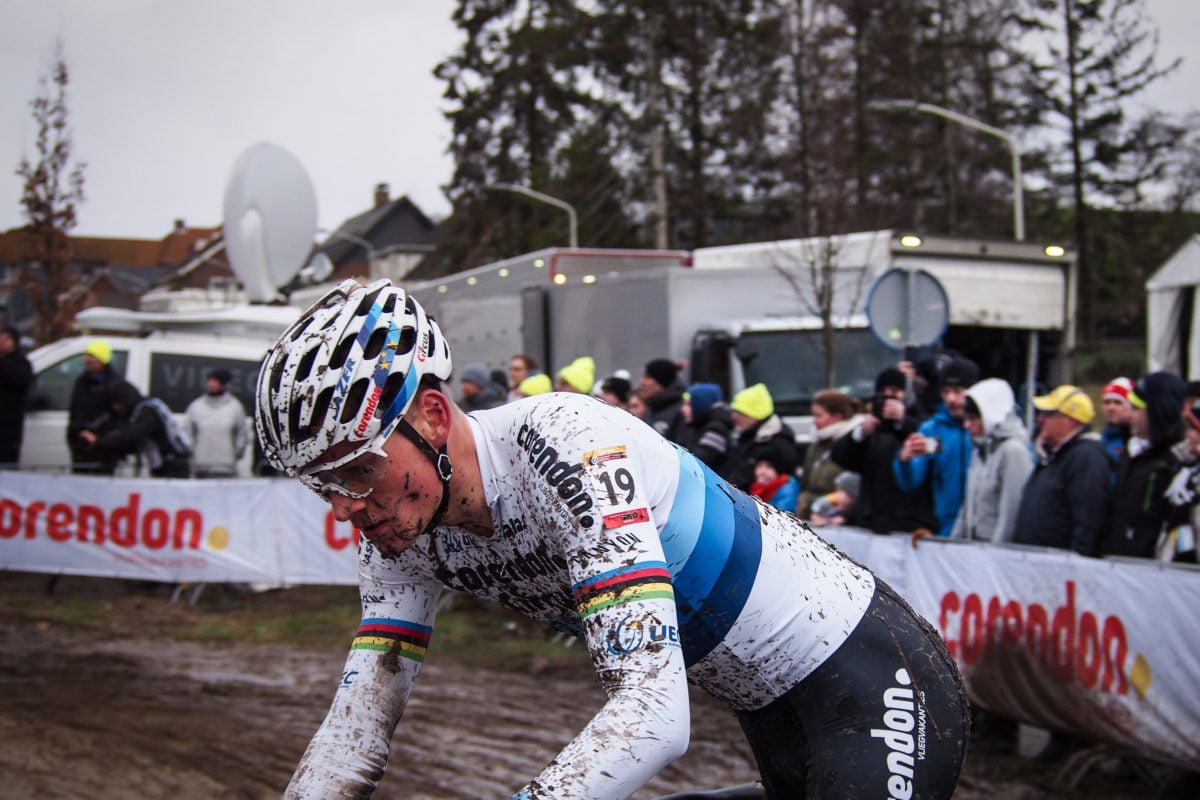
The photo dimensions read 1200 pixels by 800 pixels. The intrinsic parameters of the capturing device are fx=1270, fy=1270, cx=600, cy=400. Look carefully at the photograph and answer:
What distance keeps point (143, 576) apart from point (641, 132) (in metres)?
24.0

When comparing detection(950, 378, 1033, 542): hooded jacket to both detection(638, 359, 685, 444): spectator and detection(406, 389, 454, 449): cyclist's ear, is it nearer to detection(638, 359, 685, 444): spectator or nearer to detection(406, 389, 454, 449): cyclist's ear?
detection(638, 359, 685, 444): spectator

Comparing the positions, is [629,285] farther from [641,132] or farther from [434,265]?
[434,265]

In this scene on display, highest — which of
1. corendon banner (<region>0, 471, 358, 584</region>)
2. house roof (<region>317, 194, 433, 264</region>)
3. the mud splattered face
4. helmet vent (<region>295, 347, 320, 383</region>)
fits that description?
house roof (<region>317, 194, 433, 264</region>)

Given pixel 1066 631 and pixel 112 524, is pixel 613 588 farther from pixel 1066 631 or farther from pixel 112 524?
pixel 112 524

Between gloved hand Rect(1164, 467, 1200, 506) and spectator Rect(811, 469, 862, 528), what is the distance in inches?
95.0

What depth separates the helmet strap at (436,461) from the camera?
2.44 metres

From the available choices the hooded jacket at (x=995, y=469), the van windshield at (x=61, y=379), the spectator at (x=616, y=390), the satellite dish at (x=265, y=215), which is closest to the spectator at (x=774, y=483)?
the hooded jacket at (x=995, y=469)

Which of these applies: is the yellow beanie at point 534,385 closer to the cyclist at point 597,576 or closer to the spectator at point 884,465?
the spectator at point 884,465

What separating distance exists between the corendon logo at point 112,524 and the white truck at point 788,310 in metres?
5.76

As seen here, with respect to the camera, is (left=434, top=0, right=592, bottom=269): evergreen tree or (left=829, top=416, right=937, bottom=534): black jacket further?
(left=434, top=0, right=592, bottom=269): evergreen tree

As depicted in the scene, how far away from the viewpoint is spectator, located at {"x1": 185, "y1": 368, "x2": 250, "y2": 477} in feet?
42.5

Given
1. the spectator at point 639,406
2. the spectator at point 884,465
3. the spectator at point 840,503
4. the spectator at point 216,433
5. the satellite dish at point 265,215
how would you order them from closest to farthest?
the spectator at point 884,465
the spectator at point 840,503
the spectator at point 639,406
the spectator at point 216,433
the satellite dish at point 265,215

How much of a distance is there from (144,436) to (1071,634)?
924 centimetres

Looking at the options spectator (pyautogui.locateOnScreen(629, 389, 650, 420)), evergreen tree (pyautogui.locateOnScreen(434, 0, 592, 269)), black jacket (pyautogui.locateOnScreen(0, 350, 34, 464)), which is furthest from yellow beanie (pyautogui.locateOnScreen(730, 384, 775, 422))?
evergreen tree (pyautogui.locateOnScreen(434, 0, 592, 269))
